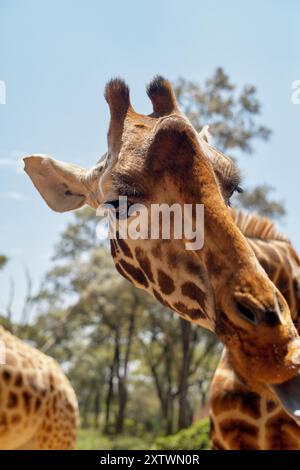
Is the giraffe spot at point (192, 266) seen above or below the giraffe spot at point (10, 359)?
above

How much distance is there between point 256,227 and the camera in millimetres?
3777

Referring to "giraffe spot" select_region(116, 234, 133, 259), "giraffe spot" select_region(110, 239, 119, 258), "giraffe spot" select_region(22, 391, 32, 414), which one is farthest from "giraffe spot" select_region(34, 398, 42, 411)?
"giraffe spot" select_region(116, 234, 133, 259)

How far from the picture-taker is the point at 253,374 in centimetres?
189

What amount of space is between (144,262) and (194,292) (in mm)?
415

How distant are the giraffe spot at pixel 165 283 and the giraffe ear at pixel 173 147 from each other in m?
0.51

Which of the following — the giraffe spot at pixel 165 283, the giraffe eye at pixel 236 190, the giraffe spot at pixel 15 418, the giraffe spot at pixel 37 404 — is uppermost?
the giraffe eye at pixel 236 190

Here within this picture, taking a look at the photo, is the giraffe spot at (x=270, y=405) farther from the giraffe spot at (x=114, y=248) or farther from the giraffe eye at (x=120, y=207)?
the giraffe eye at (x=120, y=207)

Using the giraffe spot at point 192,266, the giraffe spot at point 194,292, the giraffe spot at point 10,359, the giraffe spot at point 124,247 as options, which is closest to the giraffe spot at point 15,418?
the giraffe spot at point 10,359

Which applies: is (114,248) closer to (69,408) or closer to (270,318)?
(270,318)

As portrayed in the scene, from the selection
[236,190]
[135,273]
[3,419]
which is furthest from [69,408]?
[236,190]

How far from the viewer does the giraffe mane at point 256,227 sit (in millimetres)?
3729
